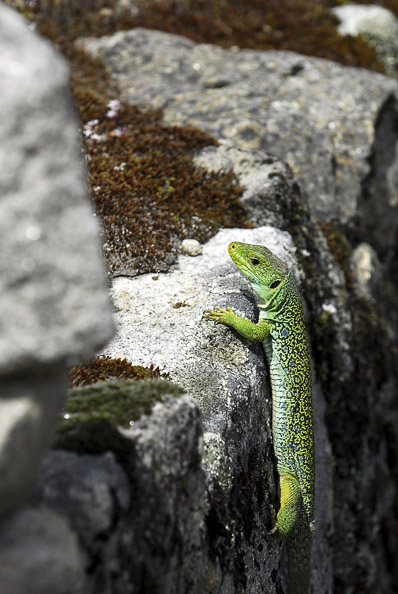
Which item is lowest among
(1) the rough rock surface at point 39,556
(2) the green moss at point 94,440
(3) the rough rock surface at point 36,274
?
(2) the green moss at point 94,440

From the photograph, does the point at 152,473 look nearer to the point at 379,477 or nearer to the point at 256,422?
the point at 256,422

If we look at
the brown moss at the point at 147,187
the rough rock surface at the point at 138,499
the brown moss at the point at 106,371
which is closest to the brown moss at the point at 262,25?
the brown moss at the point at 147,187

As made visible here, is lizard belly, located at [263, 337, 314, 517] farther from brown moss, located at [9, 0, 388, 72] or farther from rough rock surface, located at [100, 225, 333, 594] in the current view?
brown moss, located at [9, 0, 388, 72]

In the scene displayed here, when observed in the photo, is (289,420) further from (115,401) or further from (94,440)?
(94,440)

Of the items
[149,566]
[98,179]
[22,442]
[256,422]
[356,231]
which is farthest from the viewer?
[356,231]

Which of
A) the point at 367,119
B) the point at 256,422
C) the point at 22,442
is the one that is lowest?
the point at 256,422

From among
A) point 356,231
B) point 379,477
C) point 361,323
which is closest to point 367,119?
point 356,231

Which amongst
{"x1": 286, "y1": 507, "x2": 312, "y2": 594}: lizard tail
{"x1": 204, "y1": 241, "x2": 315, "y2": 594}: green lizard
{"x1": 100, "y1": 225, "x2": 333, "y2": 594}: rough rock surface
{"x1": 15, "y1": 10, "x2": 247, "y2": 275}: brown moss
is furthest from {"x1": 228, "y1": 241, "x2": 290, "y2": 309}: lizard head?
{"x1": 286, "y1": 507, "x2": 312, "y2": 594}: lizard tail

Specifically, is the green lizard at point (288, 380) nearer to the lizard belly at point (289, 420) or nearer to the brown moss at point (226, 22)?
the lizard belly at point (289, 420)
